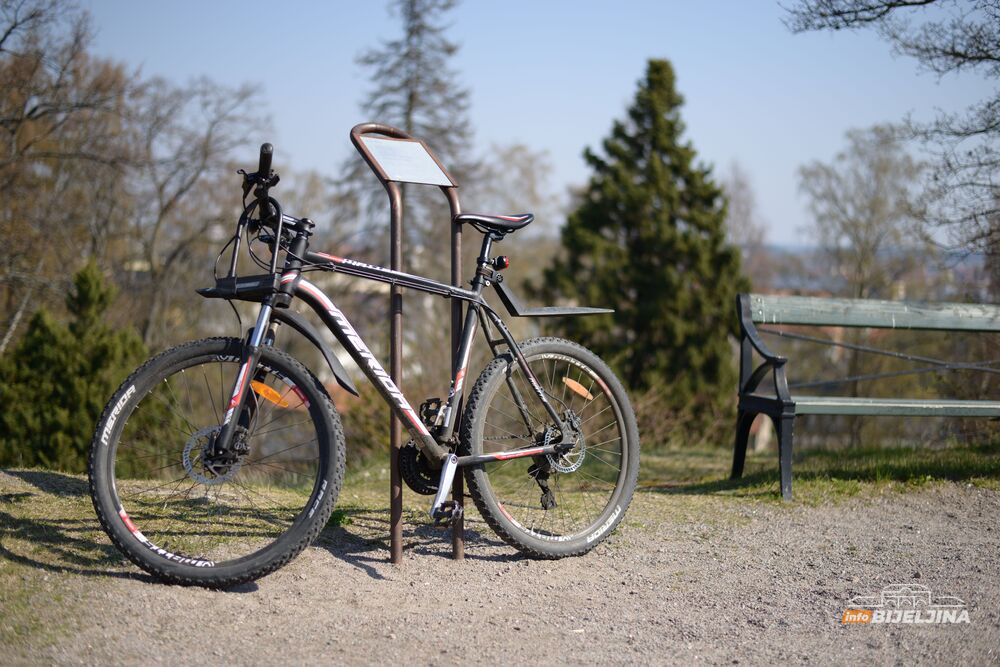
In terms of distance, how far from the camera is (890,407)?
5133mm

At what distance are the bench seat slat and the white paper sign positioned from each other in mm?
2465

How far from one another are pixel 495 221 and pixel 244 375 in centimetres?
129

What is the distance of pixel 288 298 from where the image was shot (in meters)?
3.54

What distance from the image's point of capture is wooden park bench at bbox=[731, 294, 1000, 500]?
505cm

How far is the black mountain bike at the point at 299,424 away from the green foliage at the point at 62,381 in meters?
7.52

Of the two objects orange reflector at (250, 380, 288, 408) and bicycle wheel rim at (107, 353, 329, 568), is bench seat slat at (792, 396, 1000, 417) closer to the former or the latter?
bicycle wheel rim at (107, 353, 329, 568)

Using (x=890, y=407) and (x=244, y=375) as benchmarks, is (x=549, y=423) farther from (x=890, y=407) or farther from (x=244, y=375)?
(x=890, y=407)

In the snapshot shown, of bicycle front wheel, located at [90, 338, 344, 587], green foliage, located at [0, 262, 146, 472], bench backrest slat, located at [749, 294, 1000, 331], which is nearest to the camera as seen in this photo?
bicycle front wheel, located at [90, 338, 344, 587]

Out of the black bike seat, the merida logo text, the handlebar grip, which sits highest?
the handlebar grip

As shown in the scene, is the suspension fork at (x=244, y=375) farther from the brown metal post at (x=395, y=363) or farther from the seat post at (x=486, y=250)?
the seat post at (x=486, y=250)

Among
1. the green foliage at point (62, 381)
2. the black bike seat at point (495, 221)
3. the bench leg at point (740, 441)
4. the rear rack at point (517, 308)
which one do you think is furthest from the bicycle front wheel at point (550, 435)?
the green foliage at point (62, 381)

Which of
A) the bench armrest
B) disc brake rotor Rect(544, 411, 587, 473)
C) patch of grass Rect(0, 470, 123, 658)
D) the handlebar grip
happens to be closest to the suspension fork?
the handlebar grip

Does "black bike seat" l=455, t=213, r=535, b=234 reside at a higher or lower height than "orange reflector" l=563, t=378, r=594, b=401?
higher

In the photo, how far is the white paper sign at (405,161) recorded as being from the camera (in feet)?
12.6
